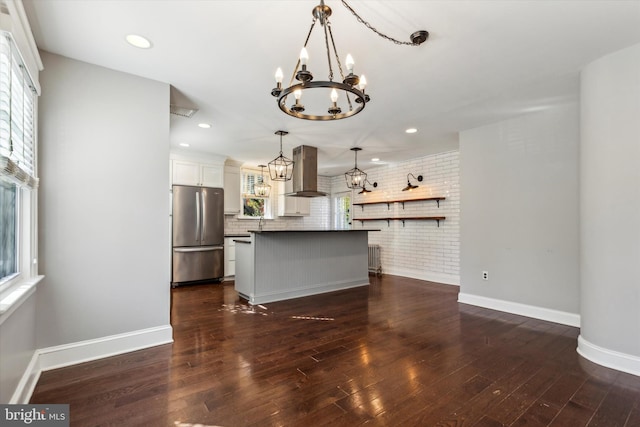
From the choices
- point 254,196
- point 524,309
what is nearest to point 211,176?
point 254,196

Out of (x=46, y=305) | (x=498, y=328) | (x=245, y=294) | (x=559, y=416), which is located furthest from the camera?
(x=245, y=294)

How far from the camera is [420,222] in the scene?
639 centimetres

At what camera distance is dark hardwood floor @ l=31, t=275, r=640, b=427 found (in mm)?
1825

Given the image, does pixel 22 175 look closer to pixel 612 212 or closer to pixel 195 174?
pixel 195 174

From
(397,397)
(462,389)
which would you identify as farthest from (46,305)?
(462,389)

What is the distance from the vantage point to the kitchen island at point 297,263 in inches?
174

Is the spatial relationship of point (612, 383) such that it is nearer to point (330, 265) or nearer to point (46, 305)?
point (330, 265)

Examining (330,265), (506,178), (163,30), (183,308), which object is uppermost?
(163,30)

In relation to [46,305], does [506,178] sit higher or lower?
higher

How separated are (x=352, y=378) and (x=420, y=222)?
15.3 feet

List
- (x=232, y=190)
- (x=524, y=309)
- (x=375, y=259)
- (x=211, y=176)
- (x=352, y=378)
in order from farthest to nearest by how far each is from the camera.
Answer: (x=375, y=259)
(x=232, y=190)
(x=211, y=176)
(x=524, y=309)
(x=352, y=378)

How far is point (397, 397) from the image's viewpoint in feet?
6.57

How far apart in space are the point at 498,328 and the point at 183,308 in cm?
393

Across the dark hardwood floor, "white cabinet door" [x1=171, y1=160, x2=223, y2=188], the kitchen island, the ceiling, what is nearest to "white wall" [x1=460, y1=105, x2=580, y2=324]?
the ceiling
